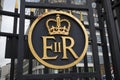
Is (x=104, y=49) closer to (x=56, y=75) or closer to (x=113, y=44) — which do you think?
(x=113, y=44)

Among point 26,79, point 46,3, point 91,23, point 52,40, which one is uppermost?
point 46,3

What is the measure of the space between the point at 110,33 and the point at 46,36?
756 mm

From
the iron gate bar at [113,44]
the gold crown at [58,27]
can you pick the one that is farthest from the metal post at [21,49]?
the iron gate bar at [113,44]

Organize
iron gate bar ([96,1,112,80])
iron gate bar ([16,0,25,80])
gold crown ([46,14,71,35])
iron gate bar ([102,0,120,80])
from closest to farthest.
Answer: iron gate bar ([16,0,25,80]) → gold crown ([46,14,71,35]) → iron gate bar ([102,0,120,80]) → iron gate bar ([96,1,112,80])

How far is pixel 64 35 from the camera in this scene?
211cm

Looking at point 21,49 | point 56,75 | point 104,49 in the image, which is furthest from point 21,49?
point 104,49

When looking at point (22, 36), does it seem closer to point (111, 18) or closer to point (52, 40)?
point (52, 40)

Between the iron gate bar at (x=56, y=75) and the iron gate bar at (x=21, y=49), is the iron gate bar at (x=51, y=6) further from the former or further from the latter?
the iron gate bar at (x=56, y=75)

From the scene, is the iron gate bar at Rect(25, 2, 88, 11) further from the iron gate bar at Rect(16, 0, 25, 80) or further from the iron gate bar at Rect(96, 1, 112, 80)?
the iron gate bar at Rect(96, 1, 112, 80)

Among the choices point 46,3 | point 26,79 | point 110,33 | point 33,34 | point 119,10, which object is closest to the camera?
point 26,79

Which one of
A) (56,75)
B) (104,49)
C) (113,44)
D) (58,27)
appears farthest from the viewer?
(104,49)

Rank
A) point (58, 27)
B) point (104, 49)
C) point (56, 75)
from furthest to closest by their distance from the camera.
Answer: point (104, 49)
point (58, 27)
point (56, 75)

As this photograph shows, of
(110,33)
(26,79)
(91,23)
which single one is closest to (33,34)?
(26,79)

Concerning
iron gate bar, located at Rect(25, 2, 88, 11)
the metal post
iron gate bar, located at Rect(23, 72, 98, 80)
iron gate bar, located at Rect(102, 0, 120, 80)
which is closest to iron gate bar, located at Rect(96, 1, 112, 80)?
iron gate bar, located at Rect(102, 0, 120, 80)
